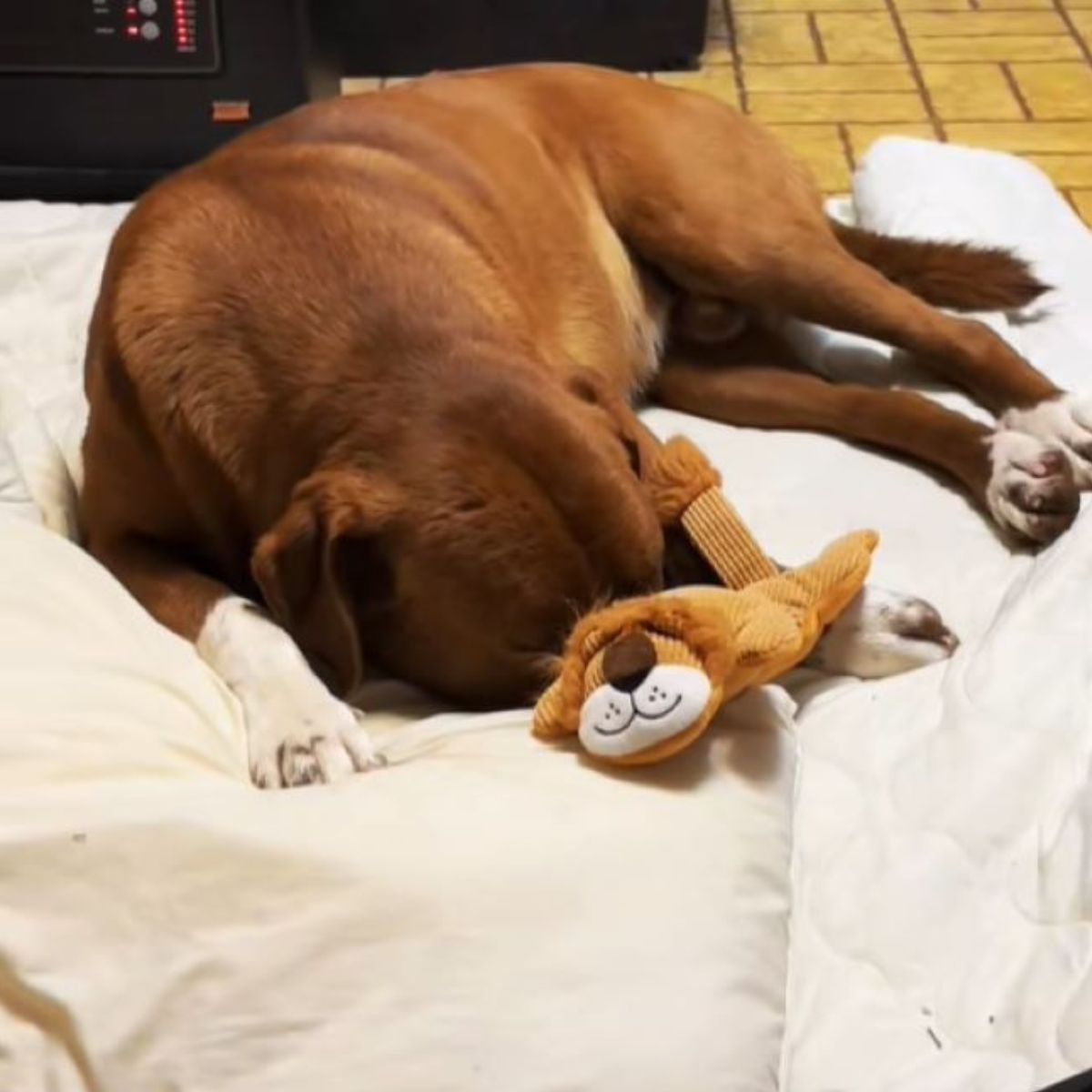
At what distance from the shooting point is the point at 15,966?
1.28 metres

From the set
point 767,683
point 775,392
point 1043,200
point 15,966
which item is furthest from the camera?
point 1043,200

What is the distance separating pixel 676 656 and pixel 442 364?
406mm

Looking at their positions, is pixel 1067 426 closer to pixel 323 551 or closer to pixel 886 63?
pixel 323 551

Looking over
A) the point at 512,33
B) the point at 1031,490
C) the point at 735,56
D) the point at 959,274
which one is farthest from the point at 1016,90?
the point at 1031,490

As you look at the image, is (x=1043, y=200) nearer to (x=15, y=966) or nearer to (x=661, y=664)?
(x=661, y=664)

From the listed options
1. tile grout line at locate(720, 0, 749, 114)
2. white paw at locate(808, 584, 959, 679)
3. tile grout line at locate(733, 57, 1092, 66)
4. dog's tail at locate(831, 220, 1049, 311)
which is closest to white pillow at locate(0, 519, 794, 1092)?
white paw at locate(808, 584, 959, 679)

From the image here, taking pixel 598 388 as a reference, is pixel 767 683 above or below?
below

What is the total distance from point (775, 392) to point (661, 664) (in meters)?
1.05

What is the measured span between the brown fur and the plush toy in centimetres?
10

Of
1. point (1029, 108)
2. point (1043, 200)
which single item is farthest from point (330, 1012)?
point (1029, 108)

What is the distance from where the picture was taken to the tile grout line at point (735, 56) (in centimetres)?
416

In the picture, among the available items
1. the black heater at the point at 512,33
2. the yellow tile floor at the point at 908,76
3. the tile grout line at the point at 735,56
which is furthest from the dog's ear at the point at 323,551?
the black heater at the point at 512,33

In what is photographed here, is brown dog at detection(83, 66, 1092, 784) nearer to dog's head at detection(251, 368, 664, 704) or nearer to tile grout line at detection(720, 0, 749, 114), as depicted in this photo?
dog's head at detection(251, 368, 664, 704)

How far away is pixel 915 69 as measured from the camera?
4316mm
